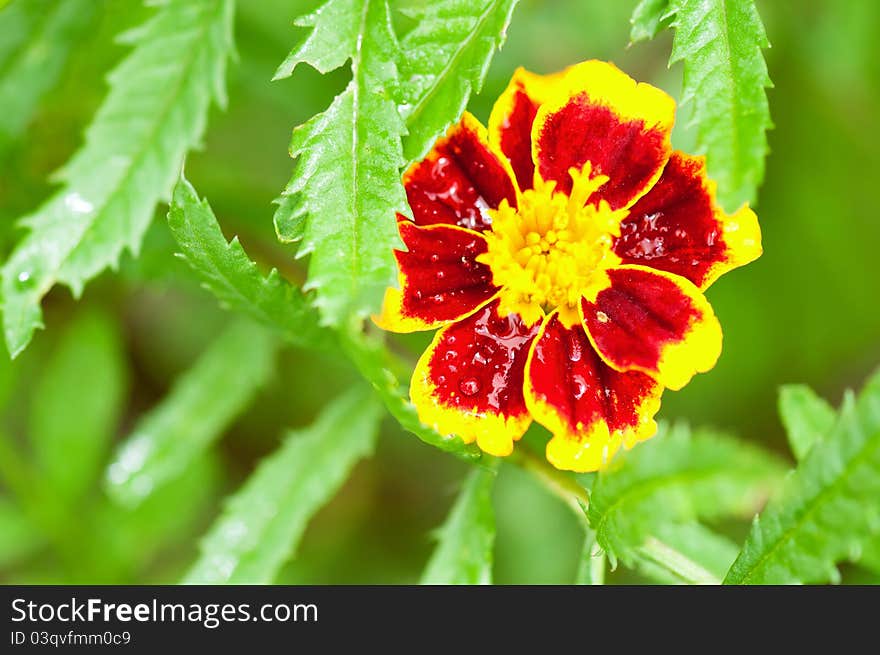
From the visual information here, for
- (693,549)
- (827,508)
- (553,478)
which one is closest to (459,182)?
(553,478)

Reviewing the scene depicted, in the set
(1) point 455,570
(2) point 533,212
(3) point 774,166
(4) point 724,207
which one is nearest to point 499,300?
(2) point 533,212

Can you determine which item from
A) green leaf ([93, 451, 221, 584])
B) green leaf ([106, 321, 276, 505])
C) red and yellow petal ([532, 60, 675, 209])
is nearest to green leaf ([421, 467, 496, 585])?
red and yellow petal ([532, 60, 675, 209])

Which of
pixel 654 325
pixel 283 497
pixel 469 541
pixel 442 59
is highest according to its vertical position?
pixel 442 59

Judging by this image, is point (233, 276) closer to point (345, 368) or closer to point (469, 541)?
point (469, 541)

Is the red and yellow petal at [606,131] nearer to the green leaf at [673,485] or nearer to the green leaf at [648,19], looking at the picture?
the green leaf at [648,19]

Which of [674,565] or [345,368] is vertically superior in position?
[674,565]

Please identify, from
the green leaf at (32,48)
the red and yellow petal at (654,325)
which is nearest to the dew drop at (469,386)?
the red and yellow petal at (654,325)

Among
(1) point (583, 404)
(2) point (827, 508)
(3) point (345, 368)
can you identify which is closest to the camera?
(2) point (827, 508)

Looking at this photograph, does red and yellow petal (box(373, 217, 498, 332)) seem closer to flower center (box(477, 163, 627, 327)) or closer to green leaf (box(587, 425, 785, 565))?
flower center (box(477, 163, 627, 327))
